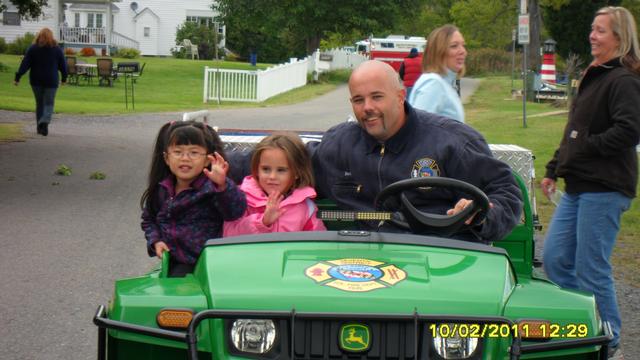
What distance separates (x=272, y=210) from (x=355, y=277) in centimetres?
116

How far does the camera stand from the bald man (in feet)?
15.1

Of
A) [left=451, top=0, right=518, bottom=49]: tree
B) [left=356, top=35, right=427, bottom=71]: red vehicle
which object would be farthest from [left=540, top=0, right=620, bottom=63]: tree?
[left=356, top=35, right=427, bottom=71]: red vehicle

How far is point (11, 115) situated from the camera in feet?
76.0

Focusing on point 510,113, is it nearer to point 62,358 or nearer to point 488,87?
point 488,87

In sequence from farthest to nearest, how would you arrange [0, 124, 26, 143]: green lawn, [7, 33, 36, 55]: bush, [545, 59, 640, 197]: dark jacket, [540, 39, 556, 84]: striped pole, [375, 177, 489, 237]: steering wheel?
[7, 33, 36, 55]: bush, [540, 39, 556, 84]: striped pole, [0, 124, 26, 143]: green lawn, [545, 59, 640, 197]: dark jacket, [375, 177, 489, 237]: steering wheel

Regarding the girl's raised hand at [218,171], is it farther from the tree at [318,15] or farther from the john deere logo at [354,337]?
the tree at [318,15]

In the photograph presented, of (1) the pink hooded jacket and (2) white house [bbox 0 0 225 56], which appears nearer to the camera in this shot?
(1) the pink hooded jacket

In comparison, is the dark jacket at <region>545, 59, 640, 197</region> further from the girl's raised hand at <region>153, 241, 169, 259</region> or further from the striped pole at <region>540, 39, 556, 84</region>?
the striped pole at <region>540, 39, 556, 84</region>

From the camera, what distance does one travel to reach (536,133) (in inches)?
854

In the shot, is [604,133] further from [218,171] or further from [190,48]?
[190,48]

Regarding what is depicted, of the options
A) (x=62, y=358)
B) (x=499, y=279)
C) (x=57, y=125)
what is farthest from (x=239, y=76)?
(x=499, y=279)

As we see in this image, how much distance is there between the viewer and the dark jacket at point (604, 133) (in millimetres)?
5410

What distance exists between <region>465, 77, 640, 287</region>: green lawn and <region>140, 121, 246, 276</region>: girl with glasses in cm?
463
